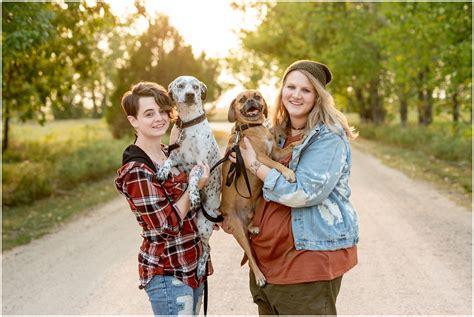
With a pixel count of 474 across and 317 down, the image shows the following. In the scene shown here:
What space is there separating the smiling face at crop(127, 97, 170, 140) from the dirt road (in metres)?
2.86

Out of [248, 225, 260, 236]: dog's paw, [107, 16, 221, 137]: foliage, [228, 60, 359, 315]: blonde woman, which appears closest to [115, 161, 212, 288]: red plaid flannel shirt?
[248, 225, 260, 236]: dog's paw

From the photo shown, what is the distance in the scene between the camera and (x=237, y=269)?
6504mm

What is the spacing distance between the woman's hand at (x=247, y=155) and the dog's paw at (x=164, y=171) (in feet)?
1.56

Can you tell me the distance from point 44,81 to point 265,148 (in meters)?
11.7

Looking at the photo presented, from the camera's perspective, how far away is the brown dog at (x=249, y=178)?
3283 millimetres

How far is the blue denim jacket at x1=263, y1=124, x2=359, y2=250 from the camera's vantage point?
2867mm

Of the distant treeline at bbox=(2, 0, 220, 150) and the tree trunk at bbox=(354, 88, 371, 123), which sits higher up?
the distant treeline at bbox=(2, 0, 220, 150)

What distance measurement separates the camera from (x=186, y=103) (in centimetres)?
332

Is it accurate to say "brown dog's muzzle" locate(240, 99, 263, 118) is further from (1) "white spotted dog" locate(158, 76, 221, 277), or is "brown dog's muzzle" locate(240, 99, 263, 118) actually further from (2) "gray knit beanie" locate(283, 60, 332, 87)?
(2) "gray knit beanie" locate(283, 60, 332, 87)

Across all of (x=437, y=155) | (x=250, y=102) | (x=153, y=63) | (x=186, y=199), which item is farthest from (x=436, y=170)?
(x=153, y=63)

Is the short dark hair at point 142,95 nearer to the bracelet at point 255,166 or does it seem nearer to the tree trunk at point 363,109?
the bracelet at point 255,166

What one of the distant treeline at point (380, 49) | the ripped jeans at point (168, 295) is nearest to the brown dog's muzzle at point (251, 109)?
the ripped jeans at point (168, 295)

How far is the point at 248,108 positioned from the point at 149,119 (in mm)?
991

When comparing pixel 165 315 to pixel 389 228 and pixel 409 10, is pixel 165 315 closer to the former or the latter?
pixel 389 228
